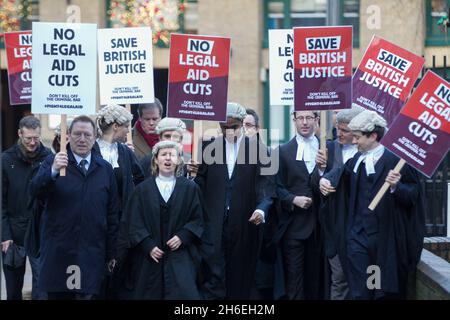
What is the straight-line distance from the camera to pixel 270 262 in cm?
1114

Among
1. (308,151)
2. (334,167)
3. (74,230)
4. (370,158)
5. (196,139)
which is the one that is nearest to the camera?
(74,230)

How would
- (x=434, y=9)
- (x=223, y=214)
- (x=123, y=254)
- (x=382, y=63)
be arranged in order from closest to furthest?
(x=123, y=254) → (x=223, y=214) → (x=382, y=63) → (x=434, y=9)

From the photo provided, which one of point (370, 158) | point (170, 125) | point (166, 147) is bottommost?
point (370, 158)

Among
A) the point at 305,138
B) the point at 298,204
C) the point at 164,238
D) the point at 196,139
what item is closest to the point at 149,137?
the point at 196,139

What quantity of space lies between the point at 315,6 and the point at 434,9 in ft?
8.19

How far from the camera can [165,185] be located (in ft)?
32.7

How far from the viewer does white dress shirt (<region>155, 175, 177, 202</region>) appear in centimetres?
991

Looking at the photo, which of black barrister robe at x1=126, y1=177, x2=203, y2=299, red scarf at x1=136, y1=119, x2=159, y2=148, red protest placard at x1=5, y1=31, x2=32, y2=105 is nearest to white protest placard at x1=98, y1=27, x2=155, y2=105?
red scarf at x1=136, y1=119, x2=159, y2=148

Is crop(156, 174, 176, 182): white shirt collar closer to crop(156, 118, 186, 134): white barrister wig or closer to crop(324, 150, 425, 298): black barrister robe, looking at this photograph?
crop(156, 118, 186, 134): white barrister wig

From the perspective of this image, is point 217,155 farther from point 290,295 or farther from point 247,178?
point 290,295

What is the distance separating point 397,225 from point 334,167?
2.94ft

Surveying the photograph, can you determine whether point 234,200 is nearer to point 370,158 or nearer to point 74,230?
point 370,158

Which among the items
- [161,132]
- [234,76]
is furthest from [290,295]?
[234,76]

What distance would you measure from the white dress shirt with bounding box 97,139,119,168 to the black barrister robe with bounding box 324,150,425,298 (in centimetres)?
209
